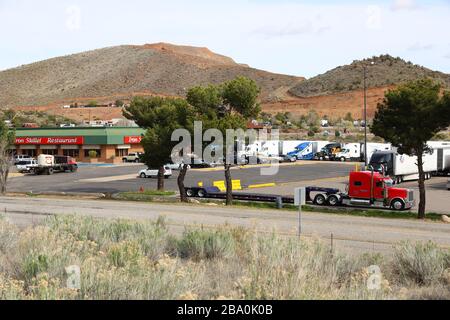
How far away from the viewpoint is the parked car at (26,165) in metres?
67.2

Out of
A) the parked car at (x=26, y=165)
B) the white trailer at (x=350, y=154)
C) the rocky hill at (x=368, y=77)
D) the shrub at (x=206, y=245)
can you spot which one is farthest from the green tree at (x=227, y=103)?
the rocky hill at (x=368, y=77)

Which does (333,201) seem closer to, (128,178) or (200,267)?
(200,267)

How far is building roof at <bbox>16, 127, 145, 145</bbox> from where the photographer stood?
8028 cm

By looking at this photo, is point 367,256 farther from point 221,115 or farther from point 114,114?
point 114,114

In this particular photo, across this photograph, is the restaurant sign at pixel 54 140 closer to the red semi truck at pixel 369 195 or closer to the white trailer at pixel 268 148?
the white trailer at pixel 268 148

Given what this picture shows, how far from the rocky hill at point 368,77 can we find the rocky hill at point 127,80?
32.4 feet

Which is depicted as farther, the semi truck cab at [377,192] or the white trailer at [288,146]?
the white trailer at [288,146]

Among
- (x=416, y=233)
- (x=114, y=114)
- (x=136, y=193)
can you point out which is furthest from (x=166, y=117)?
(x=114, y=114)

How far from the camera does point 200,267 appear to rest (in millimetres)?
12758

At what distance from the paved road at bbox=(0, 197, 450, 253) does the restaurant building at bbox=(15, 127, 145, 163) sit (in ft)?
155

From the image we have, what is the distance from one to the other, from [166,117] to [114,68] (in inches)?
6163

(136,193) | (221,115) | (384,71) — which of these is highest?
(384,71)

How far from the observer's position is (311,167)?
2766 inches

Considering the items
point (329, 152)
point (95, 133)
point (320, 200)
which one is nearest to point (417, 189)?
point (320, 200)
